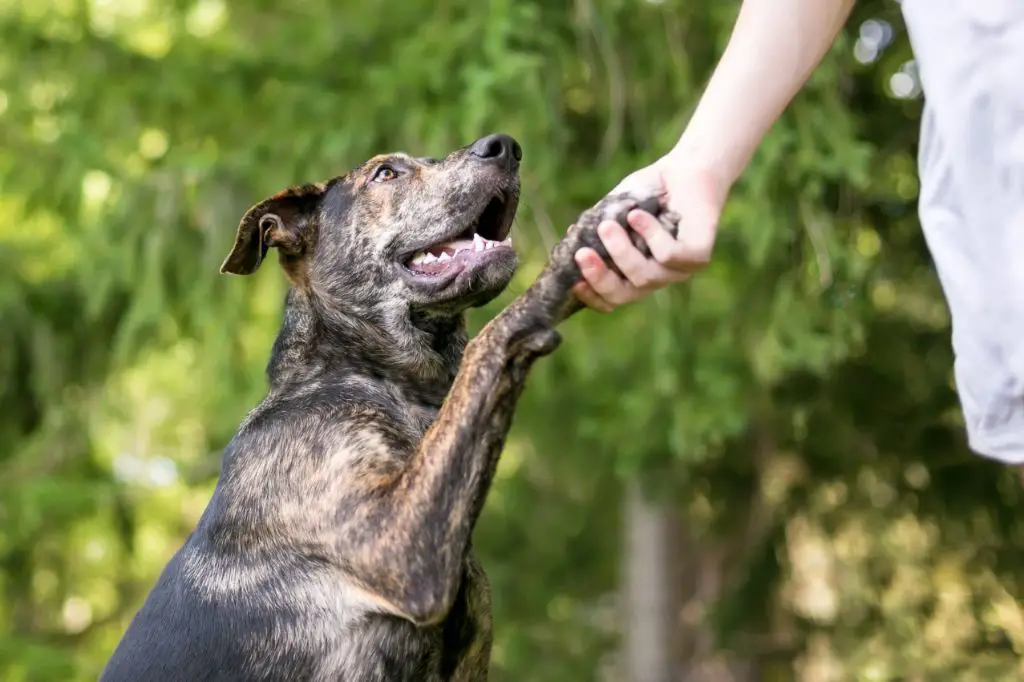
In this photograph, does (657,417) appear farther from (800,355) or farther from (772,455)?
(772,455)

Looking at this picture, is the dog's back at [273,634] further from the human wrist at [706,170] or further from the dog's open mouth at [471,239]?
the human wrist at [706,170]

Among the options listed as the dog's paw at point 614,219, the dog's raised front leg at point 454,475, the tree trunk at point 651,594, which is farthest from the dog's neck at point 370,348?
the tree trunk at point 651,594

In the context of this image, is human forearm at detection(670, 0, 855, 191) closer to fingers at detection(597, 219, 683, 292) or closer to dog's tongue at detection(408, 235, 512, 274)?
fingers at detection(597, 219, 683, 292)

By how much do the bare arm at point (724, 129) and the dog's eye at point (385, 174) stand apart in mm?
1301

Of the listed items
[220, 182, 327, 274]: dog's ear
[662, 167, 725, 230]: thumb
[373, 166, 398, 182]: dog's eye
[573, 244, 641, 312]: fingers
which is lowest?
[573, 244, 641, 312]: fingers

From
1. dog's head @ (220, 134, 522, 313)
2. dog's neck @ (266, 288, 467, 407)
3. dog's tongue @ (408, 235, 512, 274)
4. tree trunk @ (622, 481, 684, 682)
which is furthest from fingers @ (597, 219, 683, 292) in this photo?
tree trunk @ (622, 481, 684, 682)

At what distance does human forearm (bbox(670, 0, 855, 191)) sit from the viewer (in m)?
2.11

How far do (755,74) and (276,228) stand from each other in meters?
1.57

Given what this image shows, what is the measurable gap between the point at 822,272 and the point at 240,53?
3.17 m

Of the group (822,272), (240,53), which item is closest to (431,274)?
(822,272)

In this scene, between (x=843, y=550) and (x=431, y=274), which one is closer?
(x=431, y=274)

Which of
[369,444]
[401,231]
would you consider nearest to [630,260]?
[369,444]

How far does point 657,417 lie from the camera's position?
614cm

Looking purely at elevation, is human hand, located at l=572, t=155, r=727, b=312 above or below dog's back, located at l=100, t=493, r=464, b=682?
above
